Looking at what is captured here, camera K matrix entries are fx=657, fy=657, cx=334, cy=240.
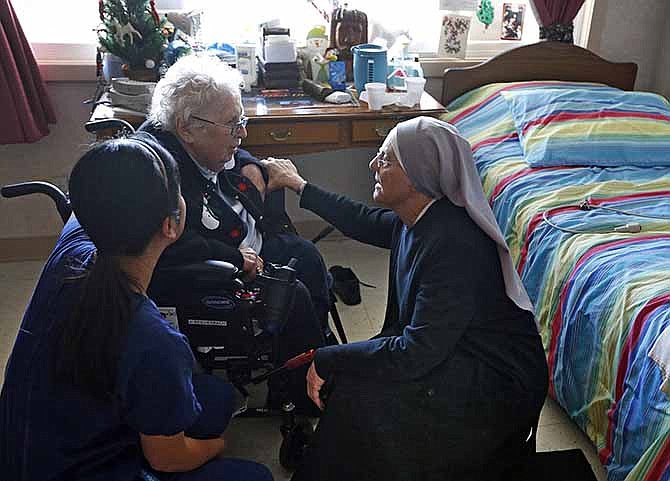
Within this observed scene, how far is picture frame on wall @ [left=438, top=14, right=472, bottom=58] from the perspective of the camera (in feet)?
9.68

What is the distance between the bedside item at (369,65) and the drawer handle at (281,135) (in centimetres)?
38

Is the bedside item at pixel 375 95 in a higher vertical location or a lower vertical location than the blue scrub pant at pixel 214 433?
higher

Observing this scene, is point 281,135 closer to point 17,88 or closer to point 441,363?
point 17,88

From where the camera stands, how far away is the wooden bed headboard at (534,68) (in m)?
2.97

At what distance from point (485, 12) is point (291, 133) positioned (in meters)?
1.26

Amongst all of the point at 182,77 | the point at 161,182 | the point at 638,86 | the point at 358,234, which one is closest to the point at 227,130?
the point at 182,77

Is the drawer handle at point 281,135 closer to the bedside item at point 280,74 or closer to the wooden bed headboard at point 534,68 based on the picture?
the bedside item at point 280,74

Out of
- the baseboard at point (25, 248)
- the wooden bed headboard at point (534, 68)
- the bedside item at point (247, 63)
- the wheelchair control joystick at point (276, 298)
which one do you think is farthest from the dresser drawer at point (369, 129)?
the baseboard at point (25, 248)

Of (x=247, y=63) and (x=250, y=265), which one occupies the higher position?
(x=247, y=63)

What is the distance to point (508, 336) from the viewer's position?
59.2 inches

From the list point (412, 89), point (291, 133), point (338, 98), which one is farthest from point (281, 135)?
point (412, 89)

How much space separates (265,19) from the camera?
2.74 meters

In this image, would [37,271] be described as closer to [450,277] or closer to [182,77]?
[182,77]

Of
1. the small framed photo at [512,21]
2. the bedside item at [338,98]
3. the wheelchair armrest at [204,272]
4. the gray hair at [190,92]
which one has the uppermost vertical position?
the small framed photo at [512,21]
